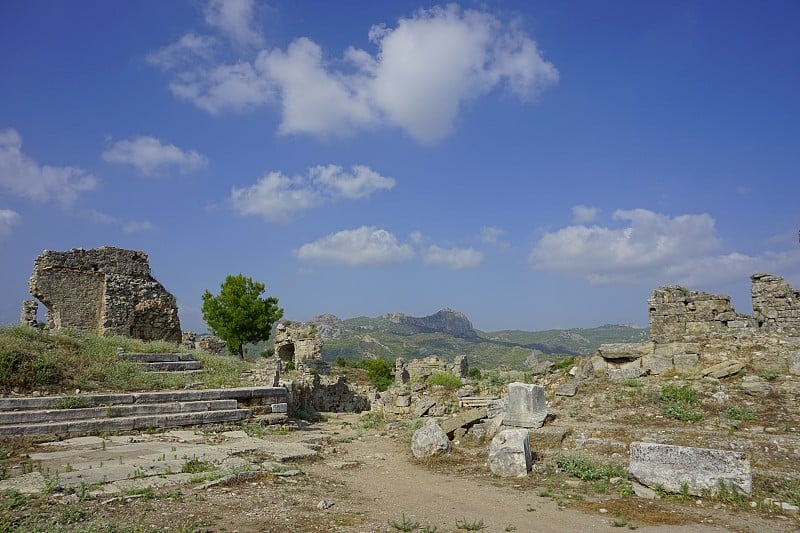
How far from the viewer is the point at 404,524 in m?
4.86

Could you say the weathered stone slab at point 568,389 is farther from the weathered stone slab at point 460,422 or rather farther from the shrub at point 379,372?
the shrub at point 379,372

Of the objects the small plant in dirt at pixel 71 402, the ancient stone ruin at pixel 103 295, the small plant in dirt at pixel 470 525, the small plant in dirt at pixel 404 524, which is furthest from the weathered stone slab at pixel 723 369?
the ancient stone ruin at pixel 103 295

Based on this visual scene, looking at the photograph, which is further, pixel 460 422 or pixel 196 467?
pixel 460 422

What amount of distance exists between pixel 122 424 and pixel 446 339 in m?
70.4

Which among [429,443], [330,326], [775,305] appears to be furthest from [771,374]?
[330,326]

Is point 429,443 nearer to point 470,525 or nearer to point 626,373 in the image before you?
point 470,525

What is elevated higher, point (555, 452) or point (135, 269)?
point (135, 269)

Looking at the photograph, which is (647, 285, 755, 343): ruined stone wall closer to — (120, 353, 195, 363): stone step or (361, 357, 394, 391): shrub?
(120, 353, 195, 363): stone step

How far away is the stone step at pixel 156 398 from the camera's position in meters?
9.00

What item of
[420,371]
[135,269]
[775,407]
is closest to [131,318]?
[135,269]

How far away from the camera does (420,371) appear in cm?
2252

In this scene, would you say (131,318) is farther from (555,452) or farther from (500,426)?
(555,452)

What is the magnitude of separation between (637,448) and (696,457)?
26.4 inches

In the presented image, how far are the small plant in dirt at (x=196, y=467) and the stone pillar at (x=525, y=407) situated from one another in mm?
5772
